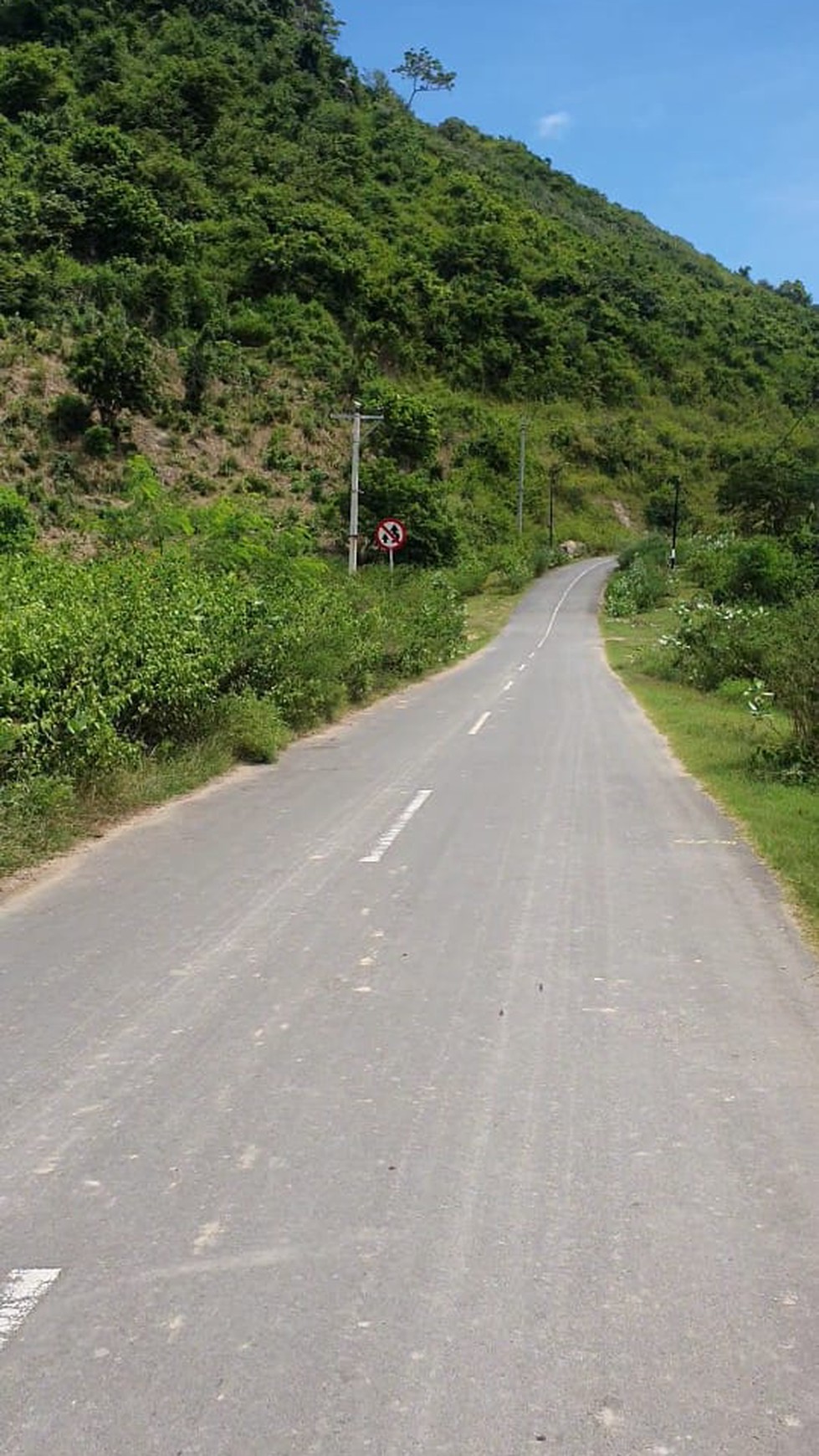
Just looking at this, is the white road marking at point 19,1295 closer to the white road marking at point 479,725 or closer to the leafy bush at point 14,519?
the white road marking at point 479,725

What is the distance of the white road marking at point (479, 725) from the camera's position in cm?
1783

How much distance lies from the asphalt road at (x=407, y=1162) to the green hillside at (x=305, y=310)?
31088 mm

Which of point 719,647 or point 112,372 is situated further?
point 112,372

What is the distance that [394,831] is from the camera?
10273 mm

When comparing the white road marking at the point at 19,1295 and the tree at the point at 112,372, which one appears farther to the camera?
the tree at the point at 112,372

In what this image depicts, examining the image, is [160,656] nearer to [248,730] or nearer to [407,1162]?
[248,730]

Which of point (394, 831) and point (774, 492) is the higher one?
point (774, 492)

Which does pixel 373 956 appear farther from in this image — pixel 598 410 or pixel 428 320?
pixel 598 410

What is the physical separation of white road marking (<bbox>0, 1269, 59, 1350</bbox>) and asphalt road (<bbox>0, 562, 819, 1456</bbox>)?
0.01 meters

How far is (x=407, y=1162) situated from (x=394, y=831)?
20.2 ft

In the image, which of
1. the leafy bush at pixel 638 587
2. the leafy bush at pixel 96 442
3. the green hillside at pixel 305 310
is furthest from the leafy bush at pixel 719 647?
the leafy bush at pixel 96 442

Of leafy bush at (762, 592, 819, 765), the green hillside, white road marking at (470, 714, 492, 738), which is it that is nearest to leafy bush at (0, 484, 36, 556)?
the green hillside

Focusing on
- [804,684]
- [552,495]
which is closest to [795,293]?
[552,495]

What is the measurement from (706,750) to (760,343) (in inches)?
4025
